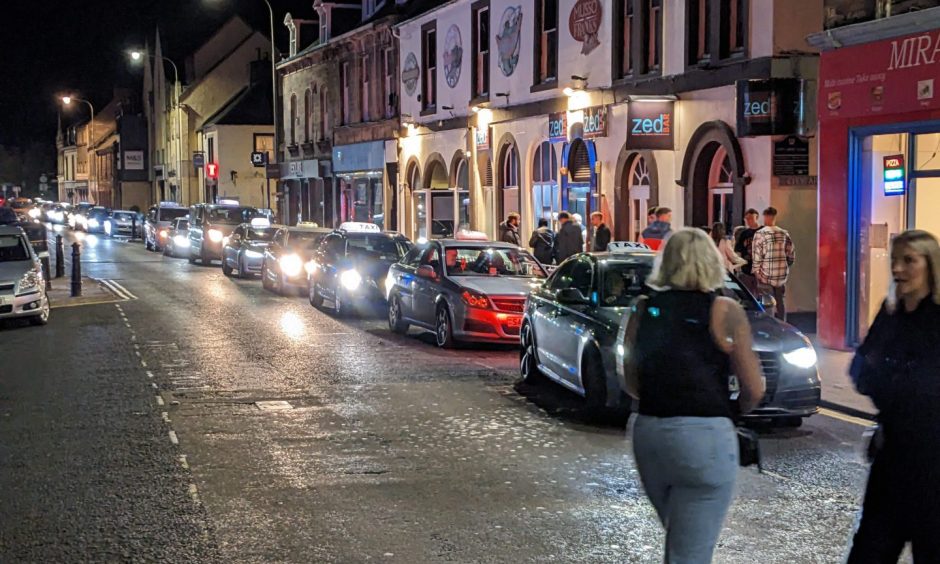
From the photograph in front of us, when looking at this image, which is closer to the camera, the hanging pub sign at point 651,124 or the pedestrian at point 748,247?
the pedestrian at point 748,247

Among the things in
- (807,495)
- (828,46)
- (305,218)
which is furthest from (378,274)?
(305,218)

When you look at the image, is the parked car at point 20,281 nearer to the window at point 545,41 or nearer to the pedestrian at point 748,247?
the pedestrian at point 748,247

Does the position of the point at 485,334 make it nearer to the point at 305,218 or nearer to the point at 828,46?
the point at 828,46

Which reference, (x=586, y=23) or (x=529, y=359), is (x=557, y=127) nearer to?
(x=586, y=23)

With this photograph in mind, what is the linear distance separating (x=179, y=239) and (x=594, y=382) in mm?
34102

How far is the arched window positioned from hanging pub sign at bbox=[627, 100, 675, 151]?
541 cm

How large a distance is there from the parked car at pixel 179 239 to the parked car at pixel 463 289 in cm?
2535

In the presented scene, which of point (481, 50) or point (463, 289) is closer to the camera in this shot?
point (463, 289)

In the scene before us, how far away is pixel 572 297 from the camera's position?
1105 centimetres

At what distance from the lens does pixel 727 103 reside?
1994 centimetres

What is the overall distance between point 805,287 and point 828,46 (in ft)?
16.1

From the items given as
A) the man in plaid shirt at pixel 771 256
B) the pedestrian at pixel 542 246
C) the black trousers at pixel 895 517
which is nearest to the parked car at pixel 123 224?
the pedestrian at pixel 542 246

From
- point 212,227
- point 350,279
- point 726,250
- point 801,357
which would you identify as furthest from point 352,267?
point 212,227

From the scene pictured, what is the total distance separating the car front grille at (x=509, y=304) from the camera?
50.8 ft
